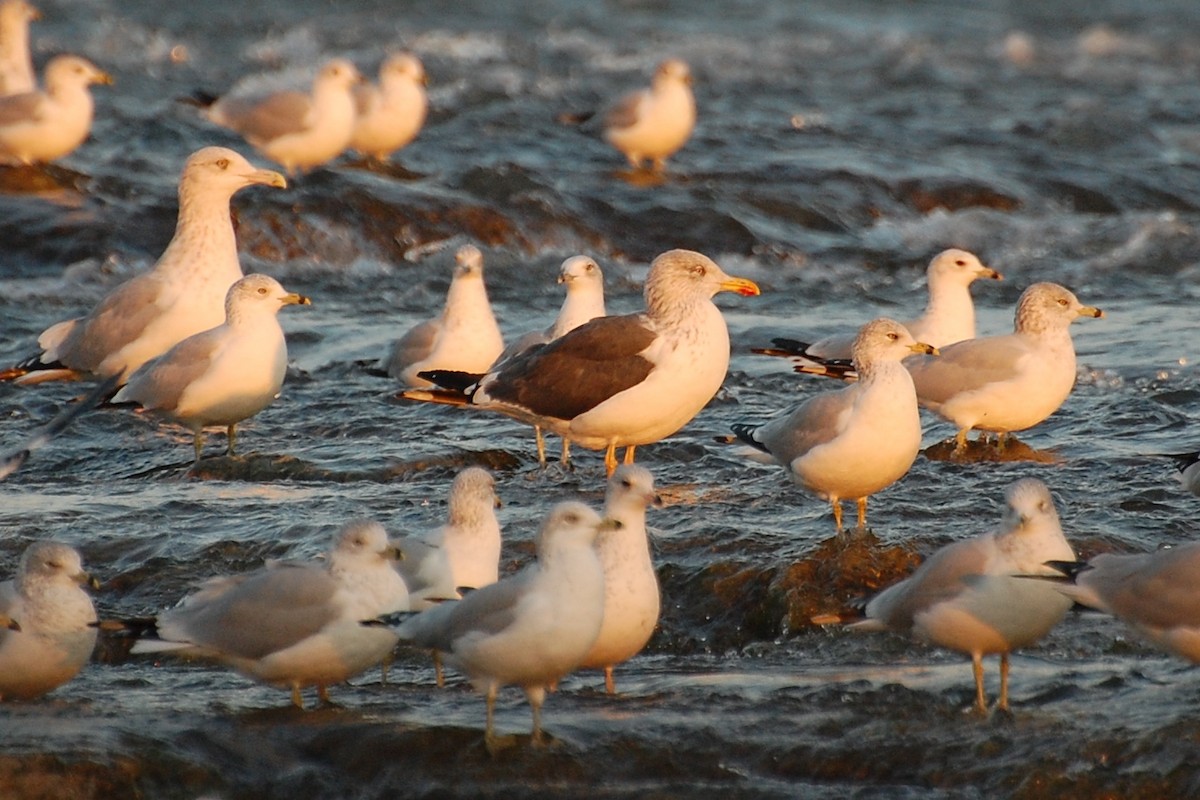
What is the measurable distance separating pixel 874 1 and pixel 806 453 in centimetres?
3059

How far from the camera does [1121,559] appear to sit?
5.95 metres

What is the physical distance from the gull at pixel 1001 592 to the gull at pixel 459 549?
1.58m

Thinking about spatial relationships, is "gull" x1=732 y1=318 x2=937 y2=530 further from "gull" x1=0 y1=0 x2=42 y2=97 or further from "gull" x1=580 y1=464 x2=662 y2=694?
"gull" x1=0 y1=0 x2=42 y2=97

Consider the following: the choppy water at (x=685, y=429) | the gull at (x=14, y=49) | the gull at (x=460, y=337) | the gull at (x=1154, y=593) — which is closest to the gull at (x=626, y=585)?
the choppy water at (x=685, y=429)

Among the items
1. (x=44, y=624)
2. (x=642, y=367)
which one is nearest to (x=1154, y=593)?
(x=642, y=367)

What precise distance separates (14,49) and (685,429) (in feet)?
37.1

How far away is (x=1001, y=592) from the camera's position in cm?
594

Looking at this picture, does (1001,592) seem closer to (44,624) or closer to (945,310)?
(44,624)

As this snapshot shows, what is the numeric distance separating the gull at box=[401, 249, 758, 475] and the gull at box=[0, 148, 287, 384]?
2.50m

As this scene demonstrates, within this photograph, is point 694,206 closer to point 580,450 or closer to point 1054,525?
point 580,450

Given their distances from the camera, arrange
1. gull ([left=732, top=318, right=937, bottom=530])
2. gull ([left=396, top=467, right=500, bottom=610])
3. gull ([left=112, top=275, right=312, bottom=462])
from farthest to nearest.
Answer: gull ([left=112, top=275, right=312, bottom=462]) < gull ([left=732, top=318, right=937, bottom=530]) < gull ([left=396, top=467, right=500, bottom=610])

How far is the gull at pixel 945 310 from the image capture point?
35.0 ft

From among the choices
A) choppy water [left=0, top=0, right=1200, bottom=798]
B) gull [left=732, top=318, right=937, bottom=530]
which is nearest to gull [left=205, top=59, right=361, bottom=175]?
choppy water [left=0, top=0, right=1200, bottom=798]

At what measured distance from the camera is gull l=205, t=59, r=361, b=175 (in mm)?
16672
